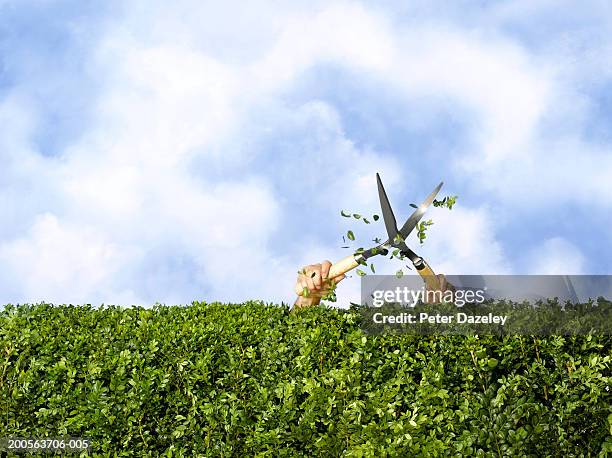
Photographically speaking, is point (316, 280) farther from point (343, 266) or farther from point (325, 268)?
point (343, 266)

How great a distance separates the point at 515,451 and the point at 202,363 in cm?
274

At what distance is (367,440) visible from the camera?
19.8 feet

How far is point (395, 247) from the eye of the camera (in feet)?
23.0

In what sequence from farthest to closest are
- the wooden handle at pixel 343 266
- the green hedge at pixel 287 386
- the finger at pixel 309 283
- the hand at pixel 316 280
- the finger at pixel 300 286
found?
the finger at pixel 300 286 < the finger at pixel 309 283 < the hand at pixel 316 280 < the wooden handle at pixel 343 266 < the green hedge at pixel 287 386

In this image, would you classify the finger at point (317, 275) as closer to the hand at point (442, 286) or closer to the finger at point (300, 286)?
the finger at point (300, 286)

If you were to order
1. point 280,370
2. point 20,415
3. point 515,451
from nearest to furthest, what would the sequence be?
point 515,451, point 280,370, point 20,415

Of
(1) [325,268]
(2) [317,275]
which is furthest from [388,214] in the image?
(2) [317,275]

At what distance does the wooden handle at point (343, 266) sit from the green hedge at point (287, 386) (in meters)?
0.65

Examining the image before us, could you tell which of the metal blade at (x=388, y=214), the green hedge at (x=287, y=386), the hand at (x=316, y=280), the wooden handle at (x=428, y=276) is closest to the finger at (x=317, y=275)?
the hand at (x=316, y=280)

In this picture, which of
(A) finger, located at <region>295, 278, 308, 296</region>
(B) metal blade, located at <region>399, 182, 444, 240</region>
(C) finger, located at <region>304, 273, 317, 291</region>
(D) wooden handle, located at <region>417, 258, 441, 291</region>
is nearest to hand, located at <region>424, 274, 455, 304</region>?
(D) wooden handle, located at <region>417, 258, 441, 291</region>

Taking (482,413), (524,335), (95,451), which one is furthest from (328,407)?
(95,451)

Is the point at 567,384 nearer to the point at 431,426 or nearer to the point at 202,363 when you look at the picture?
the point at 431,426

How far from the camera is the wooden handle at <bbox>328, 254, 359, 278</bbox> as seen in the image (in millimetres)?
7136

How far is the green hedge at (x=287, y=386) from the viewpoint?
5938mm
